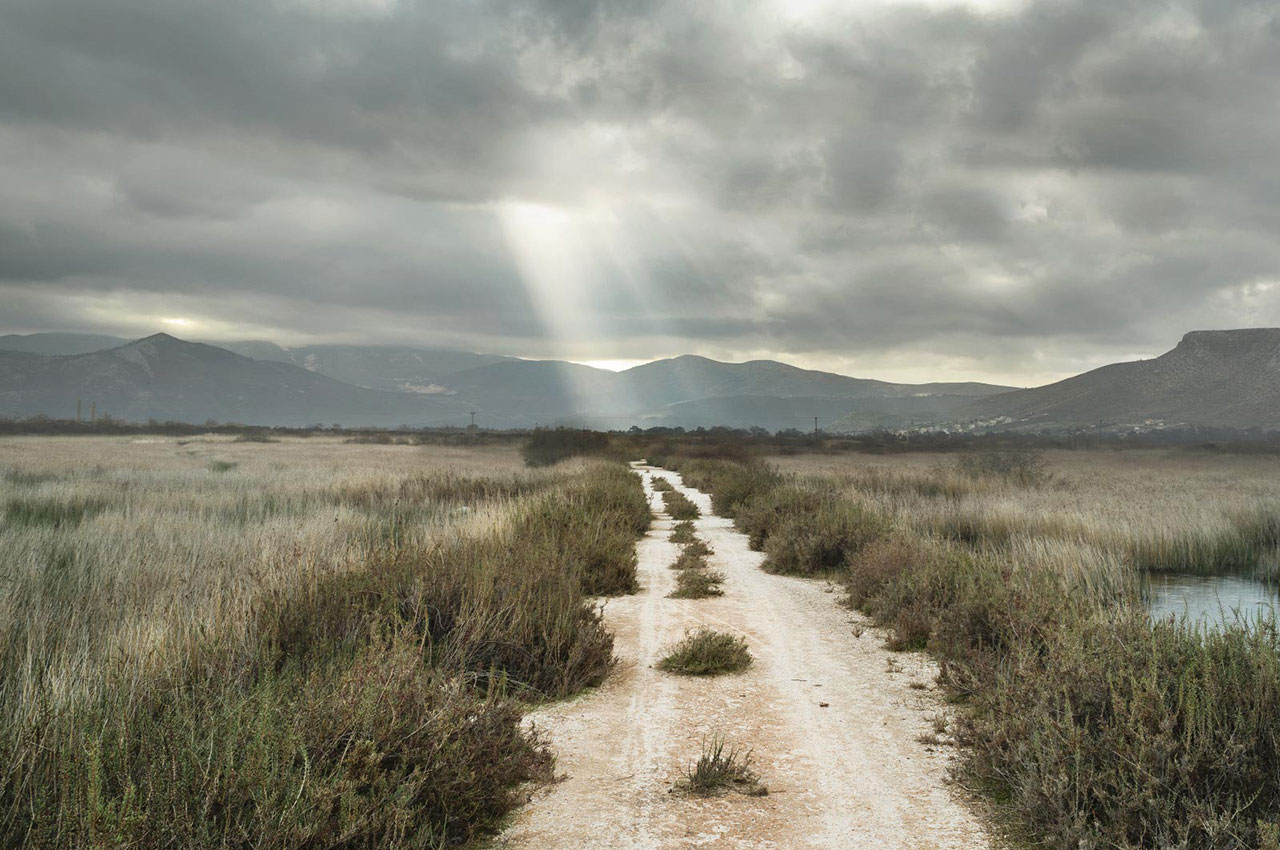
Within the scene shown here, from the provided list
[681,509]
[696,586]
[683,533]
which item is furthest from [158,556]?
[681,509]

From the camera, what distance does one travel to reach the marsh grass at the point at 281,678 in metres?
3.21

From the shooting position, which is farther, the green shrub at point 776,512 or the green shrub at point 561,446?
the green shrub at point 561,446

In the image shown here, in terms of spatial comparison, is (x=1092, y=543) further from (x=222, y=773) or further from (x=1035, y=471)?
(x=1035, y=471)

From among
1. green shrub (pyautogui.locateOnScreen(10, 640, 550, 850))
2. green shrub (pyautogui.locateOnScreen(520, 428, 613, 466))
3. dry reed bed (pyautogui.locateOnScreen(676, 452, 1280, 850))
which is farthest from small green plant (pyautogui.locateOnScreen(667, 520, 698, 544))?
green shrub (pyautogui.locateOnScreen(520, 428, 613, 466))

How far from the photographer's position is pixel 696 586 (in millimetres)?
11477

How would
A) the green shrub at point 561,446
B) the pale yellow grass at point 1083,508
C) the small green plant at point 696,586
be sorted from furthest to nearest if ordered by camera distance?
the green shrub at point 561,446, the pale yellow grass at point 1083,508, the small green plant at point 696,586

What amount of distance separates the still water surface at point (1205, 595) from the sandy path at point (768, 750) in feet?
21.3

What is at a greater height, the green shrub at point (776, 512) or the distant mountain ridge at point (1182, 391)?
the distant mountain ridge at point (1182, 391)

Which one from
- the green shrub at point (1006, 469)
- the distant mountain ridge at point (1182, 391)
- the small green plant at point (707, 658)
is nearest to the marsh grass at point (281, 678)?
the small green plant at point (707, 658)

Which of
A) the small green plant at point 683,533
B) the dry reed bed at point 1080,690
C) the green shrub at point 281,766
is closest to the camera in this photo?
the green shrub at point 281,766

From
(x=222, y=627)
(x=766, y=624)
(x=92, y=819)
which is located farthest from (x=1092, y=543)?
(x=92, y=819)

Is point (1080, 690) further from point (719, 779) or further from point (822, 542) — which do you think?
point (822, 542)

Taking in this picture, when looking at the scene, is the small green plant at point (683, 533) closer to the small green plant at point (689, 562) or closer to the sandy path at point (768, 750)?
the small green plant at point (689, 562)

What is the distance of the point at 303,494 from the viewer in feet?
77.6
